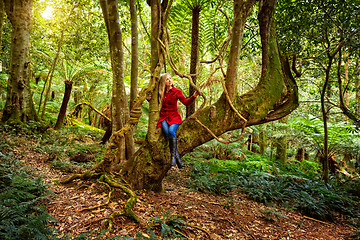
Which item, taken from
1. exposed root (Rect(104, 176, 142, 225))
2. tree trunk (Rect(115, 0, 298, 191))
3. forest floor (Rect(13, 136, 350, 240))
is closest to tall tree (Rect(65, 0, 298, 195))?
tree trunk (Rect(115, 0, 298, 191))

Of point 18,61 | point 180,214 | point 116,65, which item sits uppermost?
point 18,61

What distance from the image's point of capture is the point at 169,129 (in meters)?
3.31

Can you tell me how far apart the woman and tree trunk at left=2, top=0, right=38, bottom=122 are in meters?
4.32

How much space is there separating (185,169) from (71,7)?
686cm

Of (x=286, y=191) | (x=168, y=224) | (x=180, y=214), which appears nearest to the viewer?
(x=168, y=224)

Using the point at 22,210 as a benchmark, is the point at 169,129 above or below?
above

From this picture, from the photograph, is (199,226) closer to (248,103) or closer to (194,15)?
(248,103)

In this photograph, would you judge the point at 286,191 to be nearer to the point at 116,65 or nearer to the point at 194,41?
the point at 194,41

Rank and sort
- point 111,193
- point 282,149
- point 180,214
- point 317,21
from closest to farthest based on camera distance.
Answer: point 111,193
point 180,214
point 317,21
point 282,149

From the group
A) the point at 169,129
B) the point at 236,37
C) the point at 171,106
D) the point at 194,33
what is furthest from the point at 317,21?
the point at 169,129

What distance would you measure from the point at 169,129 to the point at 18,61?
4811 millimetres

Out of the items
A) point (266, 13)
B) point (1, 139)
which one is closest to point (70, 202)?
point (1, 139)

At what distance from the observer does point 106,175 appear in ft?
10.7

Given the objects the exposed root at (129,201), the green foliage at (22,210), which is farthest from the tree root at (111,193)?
the green foliage at (22,210)
